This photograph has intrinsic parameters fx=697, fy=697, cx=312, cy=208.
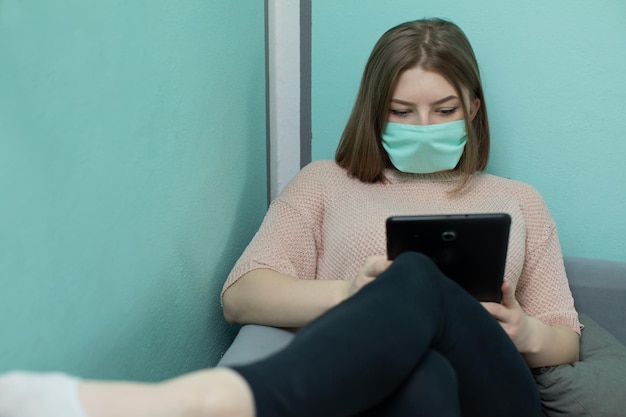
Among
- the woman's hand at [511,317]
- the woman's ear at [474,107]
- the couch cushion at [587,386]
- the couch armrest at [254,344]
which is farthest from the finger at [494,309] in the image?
the woman's ear at [474,107]

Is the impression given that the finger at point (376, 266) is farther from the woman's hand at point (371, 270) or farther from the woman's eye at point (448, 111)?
the woman's eye at point (448, 111)

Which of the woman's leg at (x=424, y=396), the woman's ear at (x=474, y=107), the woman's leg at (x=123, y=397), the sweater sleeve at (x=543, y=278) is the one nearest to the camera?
the woman's leg at (x=123, y=397)

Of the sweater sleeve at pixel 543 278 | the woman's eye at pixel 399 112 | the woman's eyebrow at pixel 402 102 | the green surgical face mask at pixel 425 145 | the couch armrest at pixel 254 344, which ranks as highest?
the woman's eyebrow at pixel 402 102

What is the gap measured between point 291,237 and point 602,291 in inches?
25.7

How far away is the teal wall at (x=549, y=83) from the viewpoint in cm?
146

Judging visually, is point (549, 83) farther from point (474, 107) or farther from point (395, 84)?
point (395, 84)

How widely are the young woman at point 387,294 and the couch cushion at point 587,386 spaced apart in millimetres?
32

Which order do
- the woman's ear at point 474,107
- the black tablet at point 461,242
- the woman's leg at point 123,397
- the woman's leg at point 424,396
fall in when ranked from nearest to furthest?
the woman's leg at point 123,397
the woman's leg at point 424,396
the black tablet at point 461,242
the woman's ear at point 474,107

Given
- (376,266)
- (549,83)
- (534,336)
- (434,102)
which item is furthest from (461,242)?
(549,83)

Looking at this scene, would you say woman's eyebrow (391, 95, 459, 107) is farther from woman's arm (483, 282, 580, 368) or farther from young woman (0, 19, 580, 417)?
woman's arm (483, 282, 580, 368)

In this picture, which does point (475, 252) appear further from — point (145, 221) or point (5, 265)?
point (5, 265)

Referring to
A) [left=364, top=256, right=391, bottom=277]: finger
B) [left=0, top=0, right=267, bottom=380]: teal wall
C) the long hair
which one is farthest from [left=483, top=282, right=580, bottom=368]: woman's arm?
[left=0, top=0, right=267, bottom=380]: teal wall

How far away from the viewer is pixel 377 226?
126cm

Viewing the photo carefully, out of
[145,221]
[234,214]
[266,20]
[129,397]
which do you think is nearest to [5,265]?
[129,397]
